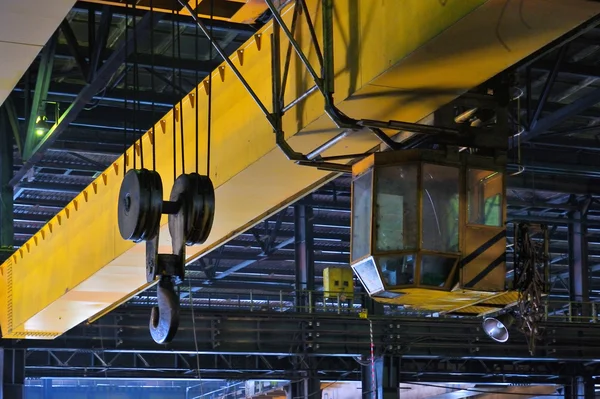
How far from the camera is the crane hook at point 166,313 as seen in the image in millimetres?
7718

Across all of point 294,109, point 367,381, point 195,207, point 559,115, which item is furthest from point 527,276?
point 367,381

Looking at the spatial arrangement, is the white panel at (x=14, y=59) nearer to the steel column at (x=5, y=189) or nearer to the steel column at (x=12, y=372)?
the steel column at (x=5, y=189)

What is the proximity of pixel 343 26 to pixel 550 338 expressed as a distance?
935 inches

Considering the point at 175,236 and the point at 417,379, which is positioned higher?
the point at 175,236

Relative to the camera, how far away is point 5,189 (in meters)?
25.8

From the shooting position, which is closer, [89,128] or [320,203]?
[89,128]

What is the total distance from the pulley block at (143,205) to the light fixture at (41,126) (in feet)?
46.2

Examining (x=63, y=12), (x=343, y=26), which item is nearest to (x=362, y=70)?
(x=343, y=26)

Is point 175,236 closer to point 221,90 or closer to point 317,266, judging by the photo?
point 221,90

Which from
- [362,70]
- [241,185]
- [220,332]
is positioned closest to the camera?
[362,70]

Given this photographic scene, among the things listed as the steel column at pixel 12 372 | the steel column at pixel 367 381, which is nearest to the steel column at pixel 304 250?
the steel column at pixel 367 381

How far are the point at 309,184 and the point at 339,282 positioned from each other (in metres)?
20.2

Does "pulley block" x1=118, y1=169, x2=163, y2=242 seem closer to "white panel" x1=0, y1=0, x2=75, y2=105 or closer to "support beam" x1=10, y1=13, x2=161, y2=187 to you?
→ "white panel" x1=0, y1=0, x2=75, y2=105

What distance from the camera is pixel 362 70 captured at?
9414 mm
